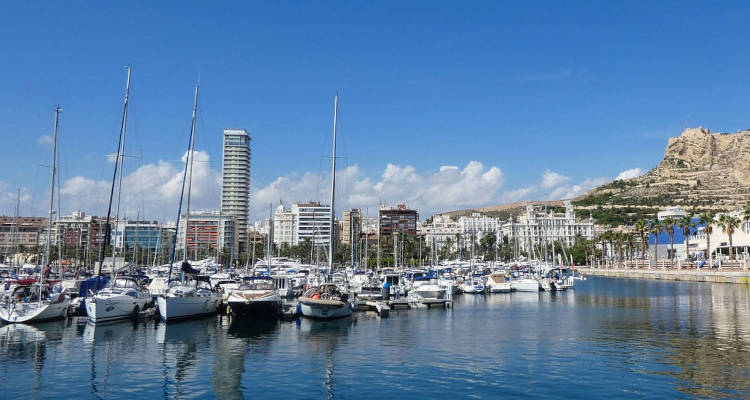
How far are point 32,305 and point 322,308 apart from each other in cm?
2050

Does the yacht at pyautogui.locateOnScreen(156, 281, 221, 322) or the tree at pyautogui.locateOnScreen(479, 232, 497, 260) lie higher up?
the tree at pyautogui.locateOnScreen(479, 232, 497, 260)

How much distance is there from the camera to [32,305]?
40469 millimetres

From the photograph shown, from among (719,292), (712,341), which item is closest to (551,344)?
(712,341)

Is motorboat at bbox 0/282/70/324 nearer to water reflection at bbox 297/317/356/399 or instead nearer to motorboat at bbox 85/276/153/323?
motorboat at bbox 85/276/153/323

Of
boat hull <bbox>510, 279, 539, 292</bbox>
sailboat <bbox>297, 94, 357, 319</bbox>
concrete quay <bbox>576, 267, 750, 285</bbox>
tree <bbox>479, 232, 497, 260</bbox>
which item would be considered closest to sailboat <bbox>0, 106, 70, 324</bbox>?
sailboat <bbox>297, 94, 357, 319</bbox>

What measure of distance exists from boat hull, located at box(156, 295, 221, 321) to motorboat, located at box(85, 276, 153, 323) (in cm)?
242

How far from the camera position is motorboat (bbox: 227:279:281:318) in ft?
138

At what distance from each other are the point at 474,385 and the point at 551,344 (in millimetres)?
11177

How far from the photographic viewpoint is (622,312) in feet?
161

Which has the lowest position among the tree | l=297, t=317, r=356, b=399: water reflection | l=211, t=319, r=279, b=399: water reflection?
l=211, t=319, r=279, b=399: water reflection

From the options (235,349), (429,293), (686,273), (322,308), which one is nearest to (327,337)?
(235,349)

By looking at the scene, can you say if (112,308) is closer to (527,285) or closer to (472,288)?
(472,288)

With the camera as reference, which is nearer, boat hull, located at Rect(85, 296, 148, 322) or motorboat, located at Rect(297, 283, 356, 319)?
boat hull, located at Rect(85, 296, 148, 322)

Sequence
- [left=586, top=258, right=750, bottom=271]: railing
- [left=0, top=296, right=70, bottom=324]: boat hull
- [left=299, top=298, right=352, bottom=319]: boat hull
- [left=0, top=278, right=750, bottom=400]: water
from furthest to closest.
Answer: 1. [left=586, top=258, right=750, bottom=271]: railing
2. [left=299, top=298, right=352, bottom=319]: boat hull
3. [left=0, top=296, right=70, bottom=324]: boat hull
4. [left=0, top=278, right=750, bottom=400]: water
